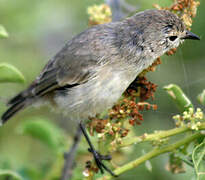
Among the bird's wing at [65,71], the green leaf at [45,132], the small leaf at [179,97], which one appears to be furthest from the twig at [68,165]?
the small leaf at [179,97]

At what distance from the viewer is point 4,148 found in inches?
165

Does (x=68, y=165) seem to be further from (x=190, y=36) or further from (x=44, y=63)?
(x=44, y=63)

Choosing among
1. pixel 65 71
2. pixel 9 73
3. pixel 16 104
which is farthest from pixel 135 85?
pixel 16 104

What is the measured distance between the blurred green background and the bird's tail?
140mm

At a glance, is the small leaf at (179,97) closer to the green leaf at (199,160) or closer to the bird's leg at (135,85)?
the green leaf at (199,160)

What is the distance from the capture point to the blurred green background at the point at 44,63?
329cm

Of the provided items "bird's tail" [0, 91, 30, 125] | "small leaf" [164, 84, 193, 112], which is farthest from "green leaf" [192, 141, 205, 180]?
"bird's tail" [0, 91, 30, 125]

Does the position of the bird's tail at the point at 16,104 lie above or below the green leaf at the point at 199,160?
above

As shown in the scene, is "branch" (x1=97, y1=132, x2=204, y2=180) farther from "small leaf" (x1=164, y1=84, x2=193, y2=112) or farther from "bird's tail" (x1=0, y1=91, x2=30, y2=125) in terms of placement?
"bird's tail" (x1=0, y1=91, x2=30, y2=125)

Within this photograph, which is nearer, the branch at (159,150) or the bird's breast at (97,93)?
the branch at (159,150)

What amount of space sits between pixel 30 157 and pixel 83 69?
162cm

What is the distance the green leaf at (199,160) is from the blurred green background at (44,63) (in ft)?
2.86

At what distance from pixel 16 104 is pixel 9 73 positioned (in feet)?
3.04

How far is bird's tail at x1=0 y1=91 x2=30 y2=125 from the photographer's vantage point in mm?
3559
